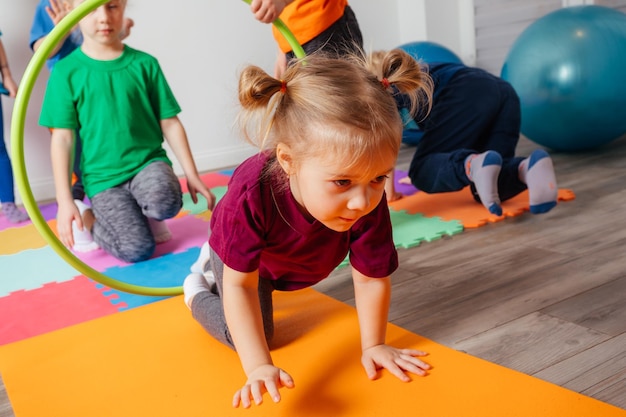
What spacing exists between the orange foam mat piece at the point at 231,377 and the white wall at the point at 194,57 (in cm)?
194

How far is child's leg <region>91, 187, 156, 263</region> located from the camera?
2.07m

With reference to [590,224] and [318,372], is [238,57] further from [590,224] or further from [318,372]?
[318,372]

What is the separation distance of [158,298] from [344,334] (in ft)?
1.93

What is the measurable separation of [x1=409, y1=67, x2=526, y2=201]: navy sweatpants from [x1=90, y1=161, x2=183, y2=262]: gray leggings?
2.84ft

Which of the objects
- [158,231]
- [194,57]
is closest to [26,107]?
[158,231]

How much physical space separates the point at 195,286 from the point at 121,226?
2.32 ft

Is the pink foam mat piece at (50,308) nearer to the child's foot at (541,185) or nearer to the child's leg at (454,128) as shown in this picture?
the child's leg at (454,128)

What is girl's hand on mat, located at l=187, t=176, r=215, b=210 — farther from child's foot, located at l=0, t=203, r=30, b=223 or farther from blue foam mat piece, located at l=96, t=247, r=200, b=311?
child's foot, located at l=0, t=203, r=30, b=223

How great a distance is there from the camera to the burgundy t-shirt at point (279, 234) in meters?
1.13

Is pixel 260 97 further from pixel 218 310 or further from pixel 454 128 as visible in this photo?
pixel 454 128

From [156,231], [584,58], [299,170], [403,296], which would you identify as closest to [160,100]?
[156,231]

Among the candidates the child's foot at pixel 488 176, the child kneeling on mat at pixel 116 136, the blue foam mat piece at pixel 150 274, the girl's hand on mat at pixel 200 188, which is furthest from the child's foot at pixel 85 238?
the child's foot at pixel 488 176

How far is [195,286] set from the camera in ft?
4.96

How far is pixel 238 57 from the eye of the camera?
3.64 m
